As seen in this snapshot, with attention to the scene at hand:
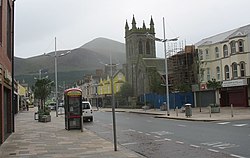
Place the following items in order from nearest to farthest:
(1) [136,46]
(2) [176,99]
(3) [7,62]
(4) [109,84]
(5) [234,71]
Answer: (3) [7,62], (5) [234,71], (2) [176,99], (1) [136,46], (4) [109,84]

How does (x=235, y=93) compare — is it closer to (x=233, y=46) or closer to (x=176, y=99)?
(x=233, y=46)

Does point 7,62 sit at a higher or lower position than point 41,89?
higher

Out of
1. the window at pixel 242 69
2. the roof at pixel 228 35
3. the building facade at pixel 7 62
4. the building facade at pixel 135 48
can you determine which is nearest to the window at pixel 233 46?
the roof at pixel 228 35

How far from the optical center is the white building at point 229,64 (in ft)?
150

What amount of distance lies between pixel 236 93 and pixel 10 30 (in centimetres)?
3343

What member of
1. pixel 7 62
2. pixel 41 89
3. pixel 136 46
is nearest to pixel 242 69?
pixel 41 89

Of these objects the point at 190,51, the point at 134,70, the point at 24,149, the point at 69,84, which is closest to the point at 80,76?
the point at 69,84

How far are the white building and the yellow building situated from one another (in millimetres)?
35413

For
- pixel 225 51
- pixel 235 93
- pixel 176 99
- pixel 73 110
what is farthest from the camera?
pixel 176 99

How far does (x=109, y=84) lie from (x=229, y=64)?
49636mm

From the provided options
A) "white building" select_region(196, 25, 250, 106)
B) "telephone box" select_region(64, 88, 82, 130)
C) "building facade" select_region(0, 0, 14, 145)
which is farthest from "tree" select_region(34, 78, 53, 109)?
"white building" select_region(196, 25, 250, 106)

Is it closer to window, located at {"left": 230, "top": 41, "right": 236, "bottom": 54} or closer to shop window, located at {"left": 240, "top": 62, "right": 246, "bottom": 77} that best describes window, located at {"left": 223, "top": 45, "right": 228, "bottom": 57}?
window, located at {"left": 230, "top": 41, "right": 236, "bottom": 54}

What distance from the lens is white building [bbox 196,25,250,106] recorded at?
45.7m

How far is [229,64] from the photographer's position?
48.0m
